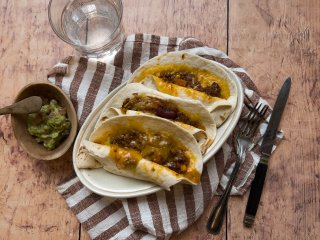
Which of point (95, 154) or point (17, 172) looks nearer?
point (95, 154)

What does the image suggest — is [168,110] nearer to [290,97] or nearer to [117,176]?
[117,176]

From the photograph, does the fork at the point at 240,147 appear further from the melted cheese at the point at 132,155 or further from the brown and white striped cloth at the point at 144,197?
the melted cheese at the point at 132,155

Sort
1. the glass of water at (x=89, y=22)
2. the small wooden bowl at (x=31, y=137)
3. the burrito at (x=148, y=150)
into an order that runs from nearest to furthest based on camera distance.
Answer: the burrito at (x=148, y=150)
the small wooden bowl at (x=31, y=137)
the glass of water at (x=89, y=22)

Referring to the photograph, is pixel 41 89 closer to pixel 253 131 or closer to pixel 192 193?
pixel 192 193

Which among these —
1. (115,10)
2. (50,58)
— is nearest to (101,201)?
(50,58)

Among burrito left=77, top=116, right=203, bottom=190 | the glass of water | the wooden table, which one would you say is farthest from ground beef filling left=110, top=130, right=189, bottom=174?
the glass of water

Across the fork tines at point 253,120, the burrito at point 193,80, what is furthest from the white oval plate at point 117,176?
the fork tines at point 253,120
